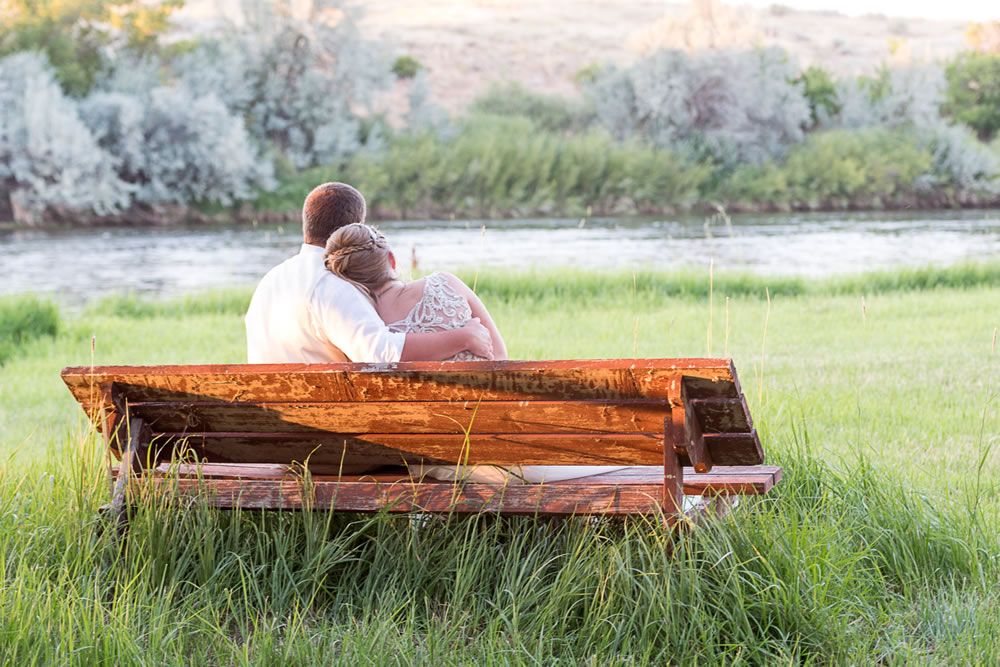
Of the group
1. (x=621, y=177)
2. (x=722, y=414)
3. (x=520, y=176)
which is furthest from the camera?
(x=621, y=177)

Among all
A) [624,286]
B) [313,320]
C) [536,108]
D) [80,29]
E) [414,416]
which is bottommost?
[536,108]

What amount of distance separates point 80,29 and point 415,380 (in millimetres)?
47450

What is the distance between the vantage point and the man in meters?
3.49

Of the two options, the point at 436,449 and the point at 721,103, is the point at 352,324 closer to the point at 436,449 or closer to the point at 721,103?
the point at 436,449

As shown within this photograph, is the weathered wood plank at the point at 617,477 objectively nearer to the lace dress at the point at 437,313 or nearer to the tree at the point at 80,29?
the lace dress at the point at 437,313

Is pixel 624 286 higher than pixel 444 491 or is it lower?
lower

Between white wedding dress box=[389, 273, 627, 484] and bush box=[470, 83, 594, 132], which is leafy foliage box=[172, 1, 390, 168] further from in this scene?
white wedding dress box=[389, 273, 627, 484]

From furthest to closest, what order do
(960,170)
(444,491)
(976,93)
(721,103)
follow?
(976,93), (721,103), (960,170), (444,491)

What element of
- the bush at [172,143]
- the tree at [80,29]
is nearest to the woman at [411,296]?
the bush at [172,143]

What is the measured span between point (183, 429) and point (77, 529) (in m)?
0.43

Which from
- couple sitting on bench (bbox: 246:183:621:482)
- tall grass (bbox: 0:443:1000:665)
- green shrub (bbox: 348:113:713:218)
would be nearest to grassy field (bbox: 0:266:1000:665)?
tall grass (bbox: 0:443:1000:665)

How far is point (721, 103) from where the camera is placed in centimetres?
4678

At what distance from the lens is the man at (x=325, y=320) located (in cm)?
349

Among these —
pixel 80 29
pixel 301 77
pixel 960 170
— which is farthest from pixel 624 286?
pixel 80 29
